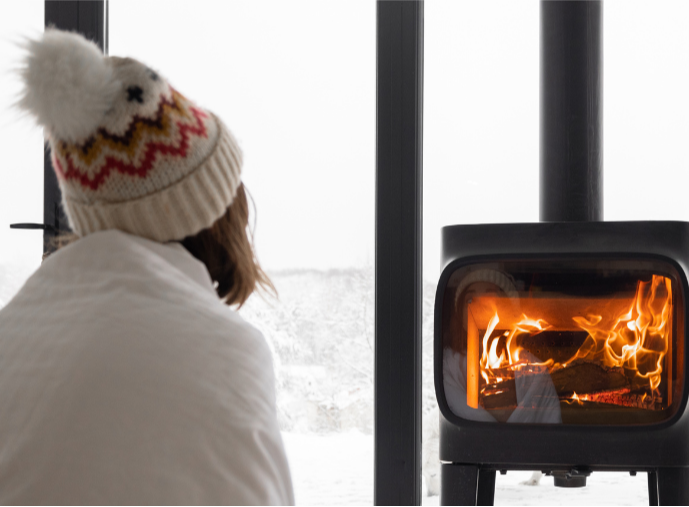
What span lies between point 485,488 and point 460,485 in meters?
0.08

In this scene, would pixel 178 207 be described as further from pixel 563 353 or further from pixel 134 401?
pixel 563 353

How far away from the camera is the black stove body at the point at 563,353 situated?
1.37 m

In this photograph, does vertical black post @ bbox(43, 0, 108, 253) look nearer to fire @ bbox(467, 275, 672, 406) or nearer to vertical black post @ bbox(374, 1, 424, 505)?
vertical black post @ bbox(374, 1, 424, 505)

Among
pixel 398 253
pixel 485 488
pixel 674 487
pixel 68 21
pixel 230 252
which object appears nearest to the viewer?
pixel 230 252

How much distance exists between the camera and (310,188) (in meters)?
1.78

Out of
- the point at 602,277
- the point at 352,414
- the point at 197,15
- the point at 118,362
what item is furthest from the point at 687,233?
the point at 197,15

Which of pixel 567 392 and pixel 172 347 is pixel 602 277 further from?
pixel 172 347

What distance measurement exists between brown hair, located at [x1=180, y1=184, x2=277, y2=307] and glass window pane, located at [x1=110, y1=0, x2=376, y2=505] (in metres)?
0.83

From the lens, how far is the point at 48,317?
0.69 metres

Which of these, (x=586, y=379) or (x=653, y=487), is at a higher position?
(x=586, y=379)

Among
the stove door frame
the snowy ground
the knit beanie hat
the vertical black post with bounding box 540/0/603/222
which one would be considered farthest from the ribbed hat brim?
the snowy ground

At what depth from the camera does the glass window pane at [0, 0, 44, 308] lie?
1.85 metres

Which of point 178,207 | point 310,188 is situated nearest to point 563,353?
point 310,188

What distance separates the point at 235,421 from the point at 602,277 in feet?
3.41
